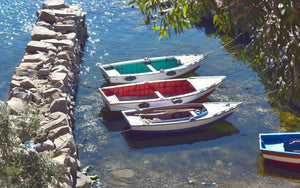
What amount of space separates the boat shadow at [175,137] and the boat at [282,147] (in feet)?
7.96

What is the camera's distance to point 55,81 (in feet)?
64.4

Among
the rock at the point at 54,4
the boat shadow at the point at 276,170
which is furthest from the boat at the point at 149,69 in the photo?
the rock at the point at 54,4

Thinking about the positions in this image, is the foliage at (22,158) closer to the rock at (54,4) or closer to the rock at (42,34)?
the rock at (42,34)

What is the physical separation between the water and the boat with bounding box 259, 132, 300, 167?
66 cm

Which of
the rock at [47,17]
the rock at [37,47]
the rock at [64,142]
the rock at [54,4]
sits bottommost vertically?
the rock at [64,142]

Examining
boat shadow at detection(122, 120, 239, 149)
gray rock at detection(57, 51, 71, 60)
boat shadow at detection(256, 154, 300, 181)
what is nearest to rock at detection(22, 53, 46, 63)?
gray rock at detection(57, 51, 71, 60)

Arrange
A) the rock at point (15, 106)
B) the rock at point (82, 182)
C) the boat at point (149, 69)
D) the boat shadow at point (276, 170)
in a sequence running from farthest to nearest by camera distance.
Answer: the boat at point (149, 69) < the boat shadow at point (276, 170) < the rock at point (15, 106) < the rock at point (82, 182)

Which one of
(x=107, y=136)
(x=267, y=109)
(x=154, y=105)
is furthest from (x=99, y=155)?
(x=267, y=109)

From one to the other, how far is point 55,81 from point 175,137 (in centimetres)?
679

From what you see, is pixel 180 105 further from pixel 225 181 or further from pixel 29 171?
pixel 29 171

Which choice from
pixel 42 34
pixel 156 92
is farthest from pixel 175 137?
pixel 42 34

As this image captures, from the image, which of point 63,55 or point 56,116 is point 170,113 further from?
point 63,55

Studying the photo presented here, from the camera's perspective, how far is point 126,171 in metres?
16.5

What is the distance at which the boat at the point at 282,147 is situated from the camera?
54.5 ft
